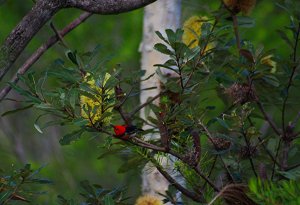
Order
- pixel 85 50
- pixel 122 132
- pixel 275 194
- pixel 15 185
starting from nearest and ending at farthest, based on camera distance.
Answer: pixel 275 194, pixel 122 132, pixel 15 185, pixel 85 50

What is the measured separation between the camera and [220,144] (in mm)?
2174

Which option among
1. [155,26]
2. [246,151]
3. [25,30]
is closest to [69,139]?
[25,30]

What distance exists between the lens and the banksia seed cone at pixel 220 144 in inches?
85.1

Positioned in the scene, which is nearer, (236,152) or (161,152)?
(161,152)

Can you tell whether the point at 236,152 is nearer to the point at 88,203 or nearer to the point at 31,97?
the point at 88,203

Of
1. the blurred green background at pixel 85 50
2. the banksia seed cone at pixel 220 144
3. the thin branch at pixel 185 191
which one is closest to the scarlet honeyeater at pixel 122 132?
the thin branch at pixel 185 191

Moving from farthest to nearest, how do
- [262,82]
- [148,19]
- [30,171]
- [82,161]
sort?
[82,161] → [148,19] → [262,82] → [30,171]

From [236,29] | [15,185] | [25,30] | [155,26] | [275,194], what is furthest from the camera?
[155,26]

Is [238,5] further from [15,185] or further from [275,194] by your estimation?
[275,194]

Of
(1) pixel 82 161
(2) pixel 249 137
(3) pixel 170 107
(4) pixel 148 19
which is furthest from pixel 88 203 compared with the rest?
(1) pixel 82 161

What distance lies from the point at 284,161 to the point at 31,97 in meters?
0.78

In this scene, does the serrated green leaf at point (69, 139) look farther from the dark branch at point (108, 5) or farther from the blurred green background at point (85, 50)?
the blurred green background at point (85, 50)

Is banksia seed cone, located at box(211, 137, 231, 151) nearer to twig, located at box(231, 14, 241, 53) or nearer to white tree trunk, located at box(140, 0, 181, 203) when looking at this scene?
twig, located at box(231, 14, 241, 53)

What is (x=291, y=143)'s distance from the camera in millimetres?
2418
